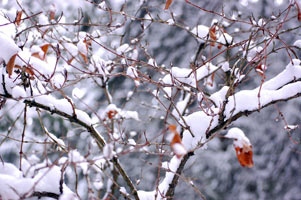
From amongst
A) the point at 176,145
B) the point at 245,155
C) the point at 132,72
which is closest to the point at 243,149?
the point at 245,155

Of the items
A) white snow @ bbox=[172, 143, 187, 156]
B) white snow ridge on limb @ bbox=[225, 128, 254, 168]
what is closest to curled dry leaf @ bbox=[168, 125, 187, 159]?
white snow @ bbox=[172, 143, 187, 156]

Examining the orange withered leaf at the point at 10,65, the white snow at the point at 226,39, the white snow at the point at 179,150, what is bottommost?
the white snow at the point at 179,150

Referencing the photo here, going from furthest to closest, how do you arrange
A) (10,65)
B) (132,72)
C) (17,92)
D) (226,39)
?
(226,39) → (132,72) → (17,92) → (10,65)

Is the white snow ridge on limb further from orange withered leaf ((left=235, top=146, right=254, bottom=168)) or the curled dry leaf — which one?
the curled dry leaf

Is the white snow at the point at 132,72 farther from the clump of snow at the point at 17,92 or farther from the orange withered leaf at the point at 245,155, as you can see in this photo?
the orange withered leaf at the point at 245,155

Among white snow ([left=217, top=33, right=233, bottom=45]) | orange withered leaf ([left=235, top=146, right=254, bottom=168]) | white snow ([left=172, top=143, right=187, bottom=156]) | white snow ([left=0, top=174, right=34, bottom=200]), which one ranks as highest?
white snow ([left=217, top=33, right=233, bottom=45])

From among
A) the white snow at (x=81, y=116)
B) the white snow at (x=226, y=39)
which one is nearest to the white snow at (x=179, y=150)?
the white snow at (x=81, y=116)

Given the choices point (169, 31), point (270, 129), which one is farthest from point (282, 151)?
point (169, 31)

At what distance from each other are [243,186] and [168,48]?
15.5 ft

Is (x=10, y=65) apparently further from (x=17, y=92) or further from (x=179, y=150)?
(x=179, y=150)

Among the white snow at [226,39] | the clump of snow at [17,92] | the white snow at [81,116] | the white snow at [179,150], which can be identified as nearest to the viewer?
the white snow at [179,150]

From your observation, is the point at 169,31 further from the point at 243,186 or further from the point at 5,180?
the point at 5,180

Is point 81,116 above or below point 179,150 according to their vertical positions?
above

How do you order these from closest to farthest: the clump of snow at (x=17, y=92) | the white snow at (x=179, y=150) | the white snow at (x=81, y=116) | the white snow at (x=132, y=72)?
the white snow at (x=179, y=150) < the clump of snow at (x=17, y=92) < the white snow at (x=132, y=72) < the white snow at (x=81, y=116)
